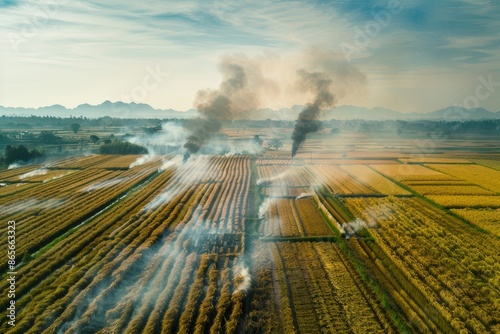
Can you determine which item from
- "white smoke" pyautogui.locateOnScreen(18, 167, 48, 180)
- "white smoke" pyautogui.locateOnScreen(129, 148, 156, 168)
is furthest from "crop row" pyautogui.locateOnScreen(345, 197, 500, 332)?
"white smoke" pyautogui.locateOnScreen(18, 167, 48, 180)

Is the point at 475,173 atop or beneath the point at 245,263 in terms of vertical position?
atop

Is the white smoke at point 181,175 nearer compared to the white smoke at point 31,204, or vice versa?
the white smoke at point 31,204

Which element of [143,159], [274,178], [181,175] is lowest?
[181,175]

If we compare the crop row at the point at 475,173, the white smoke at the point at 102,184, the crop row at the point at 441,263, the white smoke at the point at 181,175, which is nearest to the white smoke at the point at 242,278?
the crop row at the point at 441,263

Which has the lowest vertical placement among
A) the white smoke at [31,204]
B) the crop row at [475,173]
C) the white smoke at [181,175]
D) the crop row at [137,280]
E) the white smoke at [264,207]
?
the crop row at [137,280]

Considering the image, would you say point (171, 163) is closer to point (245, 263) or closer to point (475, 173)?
point (245, 263)

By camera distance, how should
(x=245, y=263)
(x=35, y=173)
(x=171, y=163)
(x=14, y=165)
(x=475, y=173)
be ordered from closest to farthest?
(x=245, y=263) < (x=35, y=173) < (x=475, y=173) < (x=14, y=165) < (x=171, y=163)

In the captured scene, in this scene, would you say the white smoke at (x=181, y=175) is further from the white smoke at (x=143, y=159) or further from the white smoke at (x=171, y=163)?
the white smoke at (x=143, y=159)

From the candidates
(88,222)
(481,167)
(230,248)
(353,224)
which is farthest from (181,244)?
(481,167)

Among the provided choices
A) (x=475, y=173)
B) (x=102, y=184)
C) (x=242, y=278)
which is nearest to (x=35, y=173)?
(x=102, y=184)

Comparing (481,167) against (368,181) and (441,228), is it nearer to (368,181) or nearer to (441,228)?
(368,181)

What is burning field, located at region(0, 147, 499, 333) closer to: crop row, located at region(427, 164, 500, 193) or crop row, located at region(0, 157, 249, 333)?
crop row, located at region(0, 157, 249, 333)
